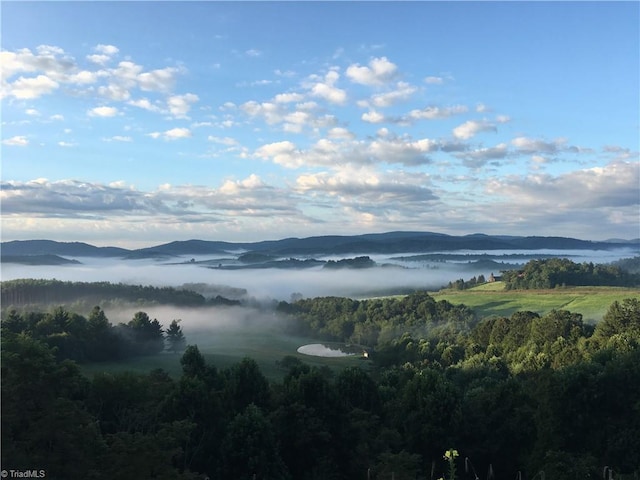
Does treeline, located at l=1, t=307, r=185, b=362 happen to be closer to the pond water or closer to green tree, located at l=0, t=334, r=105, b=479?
the pond water

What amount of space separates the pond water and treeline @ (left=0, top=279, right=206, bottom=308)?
5149 cm

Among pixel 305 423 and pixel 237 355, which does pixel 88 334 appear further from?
pixel 305 423

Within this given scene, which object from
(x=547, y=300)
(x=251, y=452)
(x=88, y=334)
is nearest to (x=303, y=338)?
(x=547, y=300)

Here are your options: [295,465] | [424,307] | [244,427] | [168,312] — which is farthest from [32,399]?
[168,312]

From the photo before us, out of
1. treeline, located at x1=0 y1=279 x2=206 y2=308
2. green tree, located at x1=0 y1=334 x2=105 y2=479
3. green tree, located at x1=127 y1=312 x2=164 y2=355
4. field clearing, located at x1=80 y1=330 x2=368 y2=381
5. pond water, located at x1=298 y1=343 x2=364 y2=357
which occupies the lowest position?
pond water, located at x1=298 y1=343 x2=364 y2=357

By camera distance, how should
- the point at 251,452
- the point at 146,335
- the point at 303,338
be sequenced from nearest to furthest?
the point at 251,452 < the point at 146,335 < the point at 303,338

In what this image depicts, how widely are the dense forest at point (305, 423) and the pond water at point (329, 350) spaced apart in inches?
2592

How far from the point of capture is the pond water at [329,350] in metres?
116

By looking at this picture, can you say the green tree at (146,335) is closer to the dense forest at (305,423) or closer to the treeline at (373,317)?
the treeline at (373,317)

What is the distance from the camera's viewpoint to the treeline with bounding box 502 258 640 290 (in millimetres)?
141500

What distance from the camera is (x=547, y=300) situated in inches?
4675

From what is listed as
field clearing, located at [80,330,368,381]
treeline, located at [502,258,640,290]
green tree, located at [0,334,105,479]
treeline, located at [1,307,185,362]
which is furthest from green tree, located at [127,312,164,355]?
treeline, located at [502,258,640,290]

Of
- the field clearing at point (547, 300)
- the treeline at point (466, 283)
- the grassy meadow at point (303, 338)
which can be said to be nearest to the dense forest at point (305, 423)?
the grassy meadow at point (303, 338)

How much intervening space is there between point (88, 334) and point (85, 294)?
6483 cm
